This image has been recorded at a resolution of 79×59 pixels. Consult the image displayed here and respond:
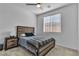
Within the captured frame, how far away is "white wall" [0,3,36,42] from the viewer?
4.60ft

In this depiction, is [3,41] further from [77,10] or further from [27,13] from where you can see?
[77,10]

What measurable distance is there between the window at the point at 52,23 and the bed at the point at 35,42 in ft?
0.70

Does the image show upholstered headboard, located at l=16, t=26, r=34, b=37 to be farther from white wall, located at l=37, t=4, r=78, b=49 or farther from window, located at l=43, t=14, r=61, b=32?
window, located at l=43, t=14, r=61, b=32

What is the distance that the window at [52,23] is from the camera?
1561 millimetres

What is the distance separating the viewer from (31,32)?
1618 millimetres

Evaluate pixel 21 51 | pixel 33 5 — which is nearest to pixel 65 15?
pixel 33 5

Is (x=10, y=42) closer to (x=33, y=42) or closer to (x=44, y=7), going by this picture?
(x=33, y=42)

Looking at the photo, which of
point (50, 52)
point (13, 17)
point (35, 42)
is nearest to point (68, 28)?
point (50, 52)

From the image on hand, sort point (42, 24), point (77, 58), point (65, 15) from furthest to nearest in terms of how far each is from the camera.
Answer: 1. point (42, 24)
2. point (65, 15)
3. point (77, 58)

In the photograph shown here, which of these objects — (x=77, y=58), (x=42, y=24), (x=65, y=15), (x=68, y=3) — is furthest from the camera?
(x=42, y=24)

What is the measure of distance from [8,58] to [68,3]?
149 cm

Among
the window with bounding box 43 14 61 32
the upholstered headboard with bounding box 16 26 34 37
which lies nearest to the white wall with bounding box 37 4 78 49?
the window with bounding box 43 14 61 32

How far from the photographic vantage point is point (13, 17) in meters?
1.53

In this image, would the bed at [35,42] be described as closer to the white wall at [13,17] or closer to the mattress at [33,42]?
the mattress at [33,42]
